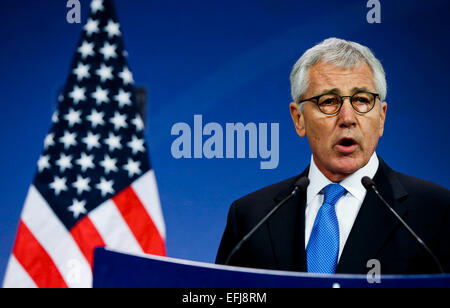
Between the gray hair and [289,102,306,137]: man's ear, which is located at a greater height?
the gray hair

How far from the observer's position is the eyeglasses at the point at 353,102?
1446mm

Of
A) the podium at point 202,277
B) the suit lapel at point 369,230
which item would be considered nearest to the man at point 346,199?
the suit lapel at point 369,230

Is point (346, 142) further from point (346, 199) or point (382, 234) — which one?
point (382, 234)

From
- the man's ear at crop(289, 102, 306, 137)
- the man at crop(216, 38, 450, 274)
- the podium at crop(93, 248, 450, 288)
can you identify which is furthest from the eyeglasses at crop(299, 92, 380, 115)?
the podium at crop(93, 248, 450, 288)

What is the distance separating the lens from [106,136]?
261 centimetres

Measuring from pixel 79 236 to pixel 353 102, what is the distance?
1683mm

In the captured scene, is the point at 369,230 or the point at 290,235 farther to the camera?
the point at 290,235

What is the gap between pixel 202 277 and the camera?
78cm

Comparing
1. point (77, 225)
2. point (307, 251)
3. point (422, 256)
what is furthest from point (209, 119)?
point (422, 256)

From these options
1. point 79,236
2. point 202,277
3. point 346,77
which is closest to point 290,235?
point 346,77

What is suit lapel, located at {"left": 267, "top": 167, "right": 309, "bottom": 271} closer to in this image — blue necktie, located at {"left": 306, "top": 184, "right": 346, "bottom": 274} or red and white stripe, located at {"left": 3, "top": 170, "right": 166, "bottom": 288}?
blue necktie, located at {"left": 306, "top": 184, "right": 346, "bottom": 274}

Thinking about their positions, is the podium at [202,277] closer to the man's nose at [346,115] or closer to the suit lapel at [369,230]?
A: the suit lapel at [369,230]

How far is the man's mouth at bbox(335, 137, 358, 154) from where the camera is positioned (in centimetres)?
141

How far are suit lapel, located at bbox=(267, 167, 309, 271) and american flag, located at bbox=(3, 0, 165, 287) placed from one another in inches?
46.8
